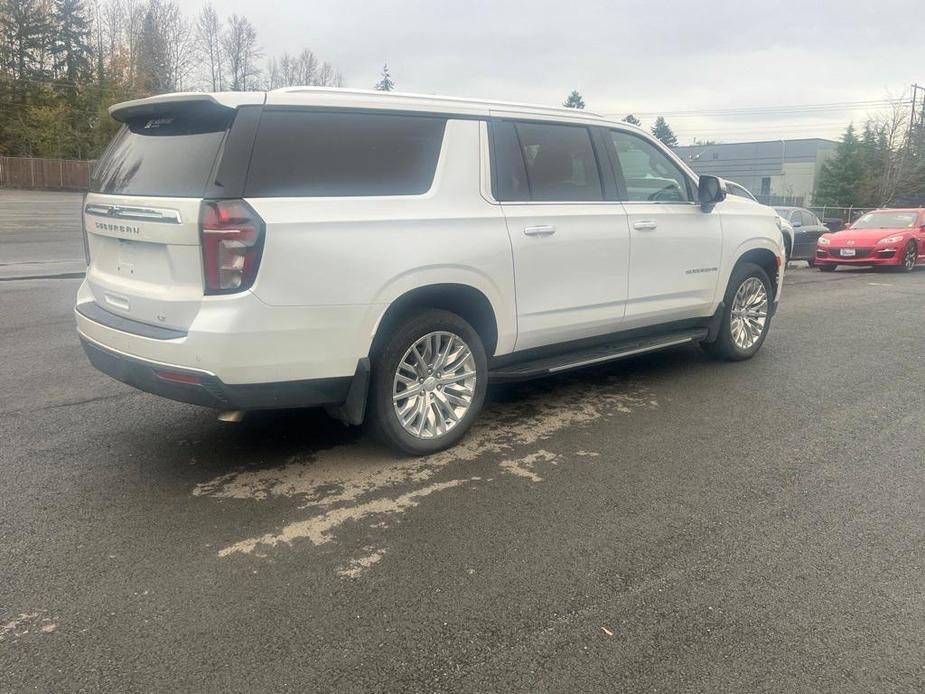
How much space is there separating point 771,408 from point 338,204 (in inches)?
141

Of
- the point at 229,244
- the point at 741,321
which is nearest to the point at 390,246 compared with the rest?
the point at 229,244

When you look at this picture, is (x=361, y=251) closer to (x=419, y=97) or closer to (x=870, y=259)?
(x=419, y=97)

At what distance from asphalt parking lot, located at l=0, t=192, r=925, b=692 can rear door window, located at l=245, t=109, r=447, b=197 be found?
A: 5.18ft

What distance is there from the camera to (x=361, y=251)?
13.0 feet

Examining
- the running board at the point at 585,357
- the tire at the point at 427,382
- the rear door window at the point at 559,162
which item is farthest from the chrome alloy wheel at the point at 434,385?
the rear door window at the point at 559,162

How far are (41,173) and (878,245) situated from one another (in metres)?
52.4

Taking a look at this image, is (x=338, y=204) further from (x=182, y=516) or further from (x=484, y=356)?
(x=182, y=516)

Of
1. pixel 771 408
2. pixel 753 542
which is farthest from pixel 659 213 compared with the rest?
pixel 753 542

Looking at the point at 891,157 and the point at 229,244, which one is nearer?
the point at 229,244

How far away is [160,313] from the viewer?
384 cm

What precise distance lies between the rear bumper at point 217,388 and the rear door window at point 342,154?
94 centimetres

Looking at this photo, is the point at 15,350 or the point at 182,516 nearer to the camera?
the point at 182,516

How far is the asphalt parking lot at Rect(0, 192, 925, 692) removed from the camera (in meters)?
2.65

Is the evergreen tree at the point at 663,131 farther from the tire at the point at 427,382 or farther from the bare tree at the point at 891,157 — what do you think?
the tire at the point at 427,382
